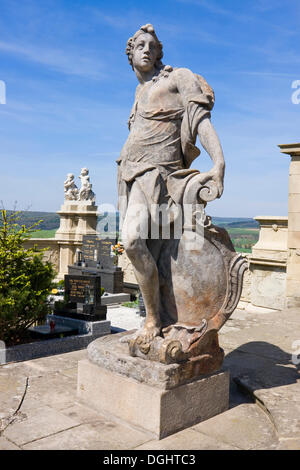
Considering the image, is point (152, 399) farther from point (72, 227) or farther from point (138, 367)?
point (72, 227)

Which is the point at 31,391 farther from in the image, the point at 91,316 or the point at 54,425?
the point at 91,316

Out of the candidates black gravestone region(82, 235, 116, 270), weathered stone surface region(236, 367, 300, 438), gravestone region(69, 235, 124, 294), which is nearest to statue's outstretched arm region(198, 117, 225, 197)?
weathered stone surface region(236, 367, 300, 438)

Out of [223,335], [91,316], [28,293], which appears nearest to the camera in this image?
[28,293]

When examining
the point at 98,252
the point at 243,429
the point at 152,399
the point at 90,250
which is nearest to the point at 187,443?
the point at 152,399

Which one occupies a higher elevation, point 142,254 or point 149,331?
point 142,254

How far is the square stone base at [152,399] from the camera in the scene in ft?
9.54

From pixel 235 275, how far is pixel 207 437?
45.6 inches

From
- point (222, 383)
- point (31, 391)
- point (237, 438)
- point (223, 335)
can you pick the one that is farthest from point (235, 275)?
point (223, 335)

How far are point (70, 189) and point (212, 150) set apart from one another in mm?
13913

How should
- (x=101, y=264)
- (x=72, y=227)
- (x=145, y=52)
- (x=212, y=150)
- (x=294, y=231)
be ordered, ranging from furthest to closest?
1. (x=72, y=227)
2. (x=101, y=264)
3. (x=294, y=231)
4. (x=145, y=52)
5. (x=212, y=150)

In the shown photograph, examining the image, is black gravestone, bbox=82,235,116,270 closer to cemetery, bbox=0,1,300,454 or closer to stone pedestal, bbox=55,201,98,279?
stone pedestal, bbox=55,201,98,279

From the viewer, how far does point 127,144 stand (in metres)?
3.53

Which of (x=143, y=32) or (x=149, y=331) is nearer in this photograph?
(x=149, y=331)

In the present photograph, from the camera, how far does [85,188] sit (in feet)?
54.4
